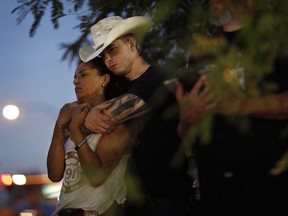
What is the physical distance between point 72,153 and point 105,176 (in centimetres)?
28

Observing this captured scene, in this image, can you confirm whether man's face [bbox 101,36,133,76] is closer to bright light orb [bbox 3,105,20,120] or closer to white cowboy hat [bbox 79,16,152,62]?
white cowboy hat [bbox 79,16,152,62]

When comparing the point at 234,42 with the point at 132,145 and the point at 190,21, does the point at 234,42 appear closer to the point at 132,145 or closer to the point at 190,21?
Result: the point at 190,21

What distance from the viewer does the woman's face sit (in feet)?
11.6

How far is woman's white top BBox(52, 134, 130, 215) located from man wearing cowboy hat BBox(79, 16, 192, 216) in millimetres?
132

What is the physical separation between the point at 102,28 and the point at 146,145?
565 millimetres

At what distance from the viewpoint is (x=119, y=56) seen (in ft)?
10.7

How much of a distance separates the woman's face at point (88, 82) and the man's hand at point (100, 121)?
412mm

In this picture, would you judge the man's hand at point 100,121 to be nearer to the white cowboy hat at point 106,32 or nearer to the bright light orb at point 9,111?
the white cowboy hat at point 106,32

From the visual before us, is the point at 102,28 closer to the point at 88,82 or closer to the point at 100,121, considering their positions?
the point at 100,121

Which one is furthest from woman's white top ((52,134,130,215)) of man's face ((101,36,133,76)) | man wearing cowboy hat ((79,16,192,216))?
man's face ((101,36,133,76))

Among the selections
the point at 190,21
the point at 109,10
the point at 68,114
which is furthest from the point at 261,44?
the point at 68,114

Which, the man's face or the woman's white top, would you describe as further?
the woman's white top

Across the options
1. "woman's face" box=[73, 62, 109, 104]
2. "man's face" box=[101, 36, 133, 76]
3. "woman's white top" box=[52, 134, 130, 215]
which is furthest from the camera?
"woman's face" box=[73, 62, 109, 104]

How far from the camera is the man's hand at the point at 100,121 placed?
9.90ft
